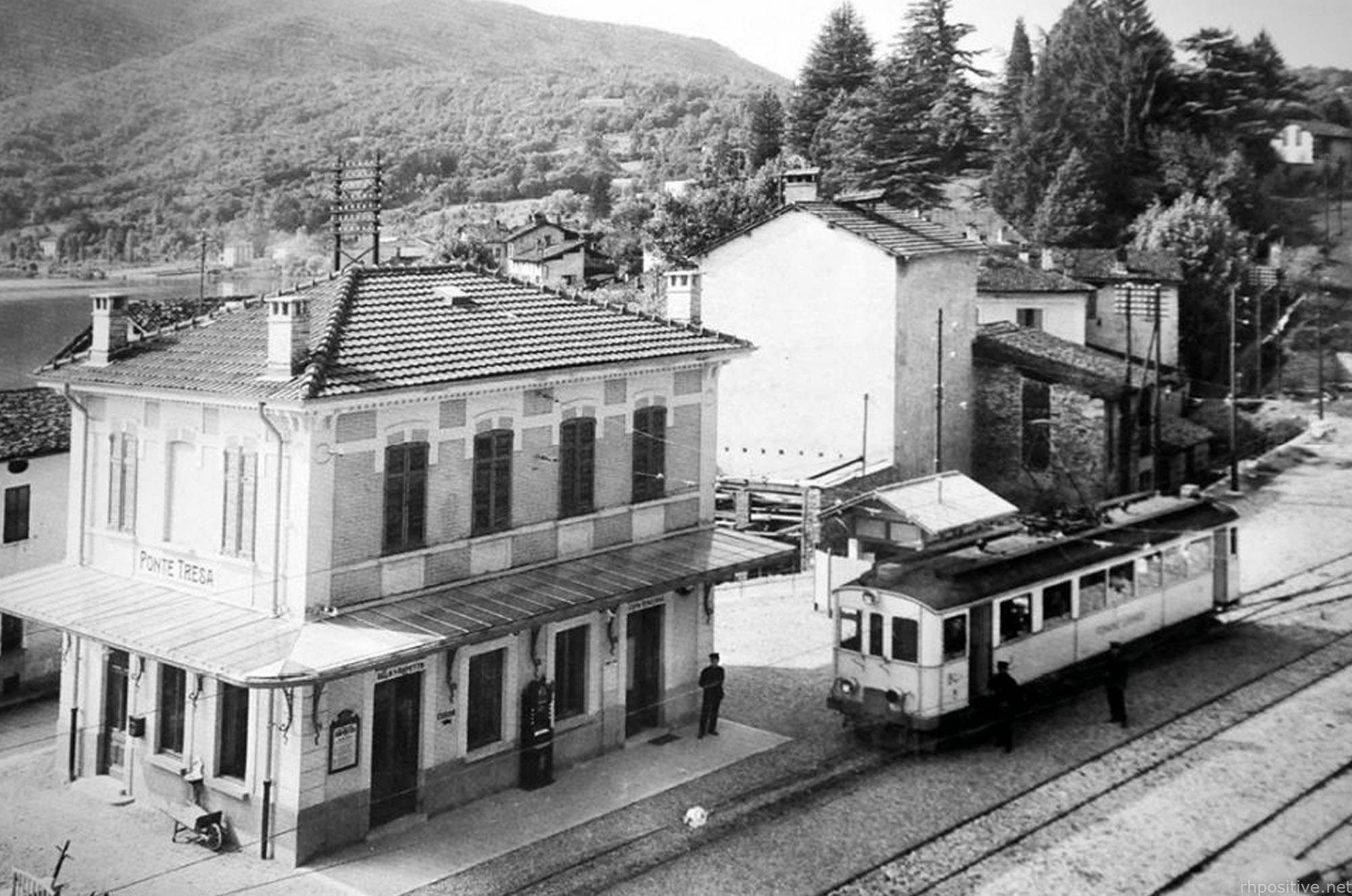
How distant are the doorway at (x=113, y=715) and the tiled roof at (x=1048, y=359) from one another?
83.6 ft

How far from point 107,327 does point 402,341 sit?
4.29 metres

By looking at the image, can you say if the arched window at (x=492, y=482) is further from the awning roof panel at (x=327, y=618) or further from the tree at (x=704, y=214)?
the tree at (x=704, y=214)

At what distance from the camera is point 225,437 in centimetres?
1516

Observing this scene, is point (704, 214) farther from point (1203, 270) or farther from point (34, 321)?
point (34, 321)

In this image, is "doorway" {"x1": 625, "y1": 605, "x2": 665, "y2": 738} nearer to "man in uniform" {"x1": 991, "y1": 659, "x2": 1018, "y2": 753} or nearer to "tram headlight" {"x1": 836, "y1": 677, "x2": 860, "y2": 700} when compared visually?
"tram headlight" {"x1": 836, "y1": 677, "x2": 860, "y2": 700}

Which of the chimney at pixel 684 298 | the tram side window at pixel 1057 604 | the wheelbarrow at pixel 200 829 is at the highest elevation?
the chimney at pixel 684 298

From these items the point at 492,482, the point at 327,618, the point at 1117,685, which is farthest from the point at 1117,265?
the point at 327,618

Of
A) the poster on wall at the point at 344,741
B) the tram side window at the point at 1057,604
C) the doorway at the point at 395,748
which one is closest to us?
the poster on wall at the point at 344,741

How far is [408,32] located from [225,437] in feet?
315

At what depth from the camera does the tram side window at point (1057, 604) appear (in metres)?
19.0

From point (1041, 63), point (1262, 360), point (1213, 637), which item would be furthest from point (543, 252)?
point (1213, 637)

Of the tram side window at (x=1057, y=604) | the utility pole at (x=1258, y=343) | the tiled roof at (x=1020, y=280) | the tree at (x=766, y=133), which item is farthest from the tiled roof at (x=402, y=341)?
the tree at (x=766, y=133)

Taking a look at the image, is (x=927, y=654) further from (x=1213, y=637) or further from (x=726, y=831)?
(x=1213, y=637)

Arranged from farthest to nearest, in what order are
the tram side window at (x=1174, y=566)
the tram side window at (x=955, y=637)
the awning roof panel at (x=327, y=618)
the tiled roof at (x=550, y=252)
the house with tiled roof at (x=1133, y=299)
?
1. the tiled roof at (x=550, y=252)
2. the house with tiled roof at (x=1133, y=299)
3. the tram side window at (x=1174, y=566)
4. the tram side window at (x=955, y=637)
5. the awning roof panel at (x=327, y=618)
